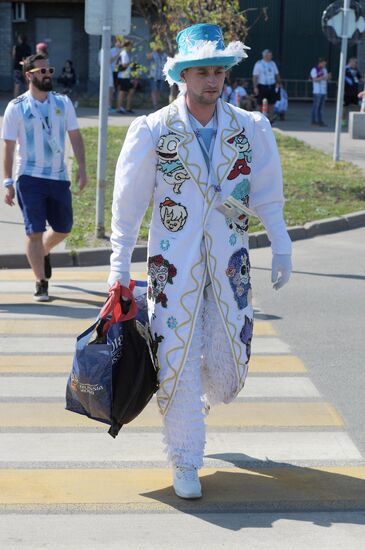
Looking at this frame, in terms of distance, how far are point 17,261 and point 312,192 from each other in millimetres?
5569

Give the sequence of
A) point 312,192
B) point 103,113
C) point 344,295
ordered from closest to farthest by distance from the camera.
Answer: point 344,295
point 103,113
point 312,192

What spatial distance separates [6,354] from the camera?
7883mm

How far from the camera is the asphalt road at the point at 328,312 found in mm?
7176

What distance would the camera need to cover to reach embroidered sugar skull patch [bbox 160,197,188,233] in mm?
5105

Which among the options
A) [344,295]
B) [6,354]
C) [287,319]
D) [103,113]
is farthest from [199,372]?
[103,113]

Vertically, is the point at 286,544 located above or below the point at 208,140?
below

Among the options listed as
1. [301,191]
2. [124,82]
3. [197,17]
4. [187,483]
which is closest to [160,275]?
[187,483]

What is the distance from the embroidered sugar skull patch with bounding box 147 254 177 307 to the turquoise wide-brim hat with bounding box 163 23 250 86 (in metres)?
0.83

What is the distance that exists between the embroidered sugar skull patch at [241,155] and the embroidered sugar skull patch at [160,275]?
1.61ft

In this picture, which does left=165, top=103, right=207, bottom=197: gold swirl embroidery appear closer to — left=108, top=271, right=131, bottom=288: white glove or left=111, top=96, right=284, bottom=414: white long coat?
left=111, top=96, right=284, bottom=414: white long coat

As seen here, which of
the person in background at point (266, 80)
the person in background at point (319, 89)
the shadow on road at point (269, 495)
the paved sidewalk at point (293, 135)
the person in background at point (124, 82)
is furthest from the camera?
the person in background at point (319, 89)

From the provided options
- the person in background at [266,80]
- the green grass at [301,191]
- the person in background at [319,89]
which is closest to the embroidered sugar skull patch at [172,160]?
the green grass at [301,191]

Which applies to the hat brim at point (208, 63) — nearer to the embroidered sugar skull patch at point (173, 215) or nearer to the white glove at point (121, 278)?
the embroidered sugar skull patch at point (173, 215)

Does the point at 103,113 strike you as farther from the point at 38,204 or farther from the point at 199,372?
the point at 199,372
